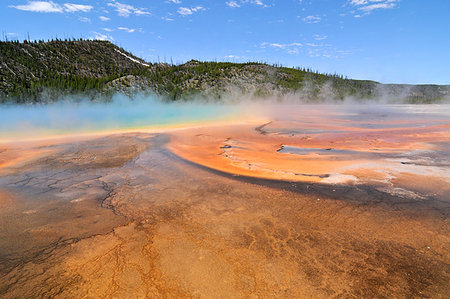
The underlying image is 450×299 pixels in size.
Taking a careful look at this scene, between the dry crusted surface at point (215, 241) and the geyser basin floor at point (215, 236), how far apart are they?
0.02m

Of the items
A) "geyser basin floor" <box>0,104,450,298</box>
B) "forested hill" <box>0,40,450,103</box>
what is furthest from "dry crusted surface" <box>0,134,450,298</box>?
"forested hill" <box>0,40,450,103</box>

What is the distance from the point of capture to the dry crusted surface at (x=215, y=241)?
3.18 m

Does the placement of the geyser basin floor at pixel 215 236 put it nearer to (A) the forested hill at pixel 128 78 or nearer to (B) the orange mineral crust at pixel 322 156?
(B) the orange mineral crust at pixel 322 156

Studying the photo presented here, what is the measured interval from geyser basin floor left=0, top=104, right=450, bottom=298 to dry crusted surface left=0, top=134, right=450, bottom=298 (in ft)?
0.06

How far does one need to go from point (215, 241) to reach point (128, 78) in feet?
187

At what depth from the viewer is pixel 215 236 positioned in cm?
425

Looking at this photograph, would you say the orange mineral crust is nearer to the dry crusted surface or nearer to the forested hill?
Answer: the dry crusted surface

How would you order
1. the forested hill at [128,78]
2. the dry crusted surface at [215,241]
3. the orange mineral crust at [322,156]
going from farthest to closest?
1. the forested hill at [128,78]
2. the orange mineral crust at [322,156]
3. the dry crusted surface at [215,241]

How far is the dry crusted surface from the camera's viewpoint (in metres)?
3.18

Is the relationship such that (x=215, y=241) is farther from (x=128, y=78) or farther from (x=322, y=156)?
(x=128, y=78)

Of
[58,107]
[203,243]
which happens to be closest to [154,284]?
[203,243]

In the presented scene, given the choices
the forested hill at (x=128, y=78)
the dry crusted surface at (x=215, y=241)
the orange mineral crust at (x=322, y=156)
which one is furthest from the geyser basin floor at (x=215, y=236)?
the forested hill at (x=128, y=78)

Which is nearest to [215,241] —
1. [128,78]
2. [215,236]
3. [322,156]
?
[215,236]

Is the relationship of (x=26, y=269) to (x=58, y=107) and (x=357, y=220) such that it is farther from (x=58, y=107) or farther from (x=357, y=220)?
(x=58, y=107)
